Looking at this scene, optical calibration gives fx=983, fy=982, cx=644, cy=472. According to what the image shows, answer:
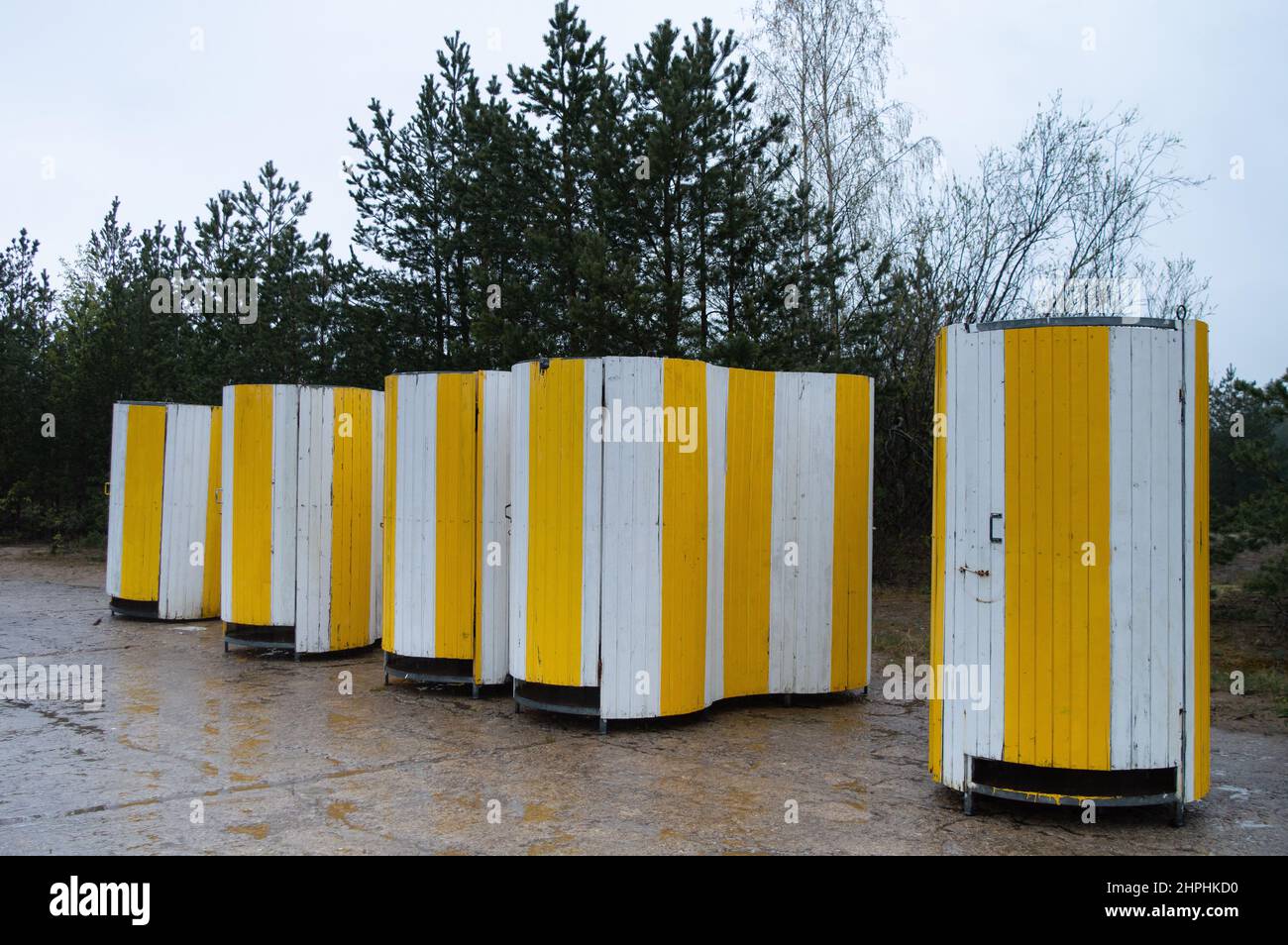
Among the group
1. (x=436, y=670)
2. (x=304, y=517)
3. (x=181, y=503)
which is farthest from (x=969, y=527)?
(x=181, y=503)

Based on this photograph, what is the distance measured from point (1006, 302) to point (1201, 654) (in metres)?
15.6

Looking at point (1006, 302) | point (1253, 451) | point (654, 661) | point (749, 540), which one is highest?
point (1006, 302)

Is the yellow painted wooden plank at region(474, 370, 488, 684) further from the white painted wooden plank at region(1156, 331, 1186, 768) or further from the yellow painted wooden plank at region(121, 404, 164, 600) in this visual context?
the yellow painted wooden plank at region(121, 404, 164, 600)

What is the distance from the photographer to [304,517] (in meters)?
11.1

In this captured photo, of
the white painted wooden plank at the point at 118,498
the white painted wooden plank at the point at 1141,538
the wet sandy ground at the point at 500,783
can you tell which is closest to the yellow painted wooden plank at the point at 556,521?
the wet sandy ground at the point at 500,783

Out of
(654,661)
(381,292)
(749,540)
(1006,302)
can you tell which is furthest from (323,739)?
(1006,302)

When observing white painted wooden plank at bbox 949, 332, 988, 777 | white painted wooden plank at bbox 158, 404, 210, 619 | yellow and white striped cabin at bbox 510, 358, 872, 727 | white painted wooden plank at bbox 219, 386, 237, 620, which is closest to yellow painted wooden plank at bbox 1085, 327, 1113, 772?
white painted wooden plank at bbox 949, 332, 988, 777

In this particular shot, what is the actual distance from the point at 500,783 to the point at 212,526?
912cm

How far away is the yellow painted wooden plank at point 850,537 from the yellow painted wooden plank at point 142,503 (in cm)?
986

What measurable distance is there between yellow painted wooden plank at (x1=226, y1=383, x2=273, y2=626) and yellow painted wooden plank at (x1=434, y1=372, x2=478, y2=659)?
2900 millimetres

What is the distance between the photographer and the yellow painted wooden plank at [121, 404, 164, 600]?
13875 mm

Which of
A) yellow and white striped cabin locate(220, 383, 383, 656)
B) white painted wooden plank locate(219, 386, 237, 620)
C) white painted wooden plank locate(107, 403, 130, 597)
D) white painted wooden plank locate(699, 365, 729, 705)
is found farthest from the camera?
white painted wooden plank locate(107, 403, 130, 597)
